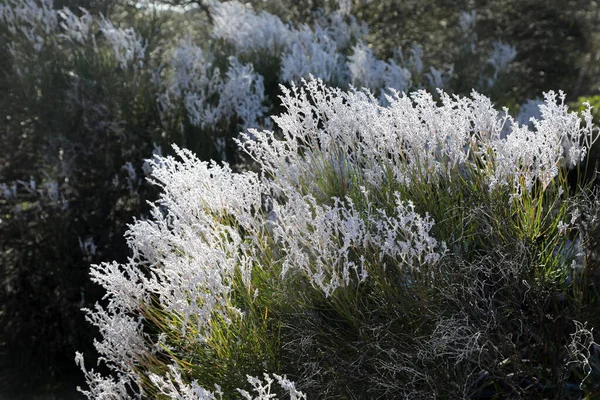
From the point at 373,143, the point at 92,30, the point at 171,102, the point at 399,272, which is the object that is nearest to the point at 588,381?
the point at 399,272

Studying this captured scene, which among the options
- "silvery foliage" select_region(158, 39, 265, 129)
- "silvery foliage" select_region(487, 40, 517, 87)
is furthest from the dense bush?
"silvery foliage" select_region(487, 40, 517, 87)

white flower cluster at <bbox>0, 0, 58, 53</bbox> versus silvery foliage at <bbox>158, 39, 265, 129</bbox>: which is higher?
white flower cluster at <bbox>0, 0, 58, 53</bbox>

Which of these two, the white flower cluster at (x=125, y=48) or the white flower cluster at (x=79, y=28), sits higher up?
the white flower cluster at (x=79, y=28)

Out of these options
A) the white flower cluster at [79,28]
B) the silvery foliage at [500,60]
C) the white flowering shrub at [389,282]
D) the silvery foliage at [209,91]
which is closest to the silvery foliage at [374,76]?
the silvery foliage at [209,91]

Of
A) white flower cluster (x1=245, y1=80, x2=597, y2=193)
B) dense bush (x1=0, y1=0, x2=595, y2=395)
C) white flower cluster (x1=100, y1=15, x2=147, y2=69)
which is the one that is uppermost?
white flower cluster (x1=100, y1=15, x2=147, y2=69)

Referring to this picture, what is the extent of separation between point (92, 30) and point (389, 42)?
590 centimetres

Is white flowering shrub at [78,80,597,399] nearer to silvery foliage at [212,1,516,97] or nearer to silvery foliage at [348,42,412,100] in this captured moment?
silvery foliage at [212,1,516,97]

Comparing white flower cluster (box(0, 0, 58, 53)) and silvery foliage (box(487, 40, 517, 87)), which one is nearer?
white flower cluster (box(0, 0, 58, 53))

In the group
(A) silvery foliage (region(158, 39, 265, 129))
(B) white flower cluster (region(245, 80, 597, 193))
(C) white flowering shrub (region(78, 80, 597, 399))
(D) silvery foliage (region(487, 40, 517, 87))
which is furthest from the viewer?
(D) silvery foliage (region(487, 40, 517, 87))

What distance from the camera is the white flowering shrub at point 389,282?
291 cm

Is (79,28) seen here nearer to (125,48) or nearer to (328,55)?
(125,48)

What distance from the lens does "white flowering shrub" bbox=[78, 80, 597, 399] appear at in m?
2.91

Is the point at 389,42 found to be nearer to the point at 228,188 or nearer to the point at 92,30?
the point at 92,30

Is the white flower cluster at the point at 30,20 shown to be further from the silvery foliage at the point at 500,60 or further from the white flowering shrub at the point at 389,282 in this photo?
the silvery foliage at the point at 500,60
